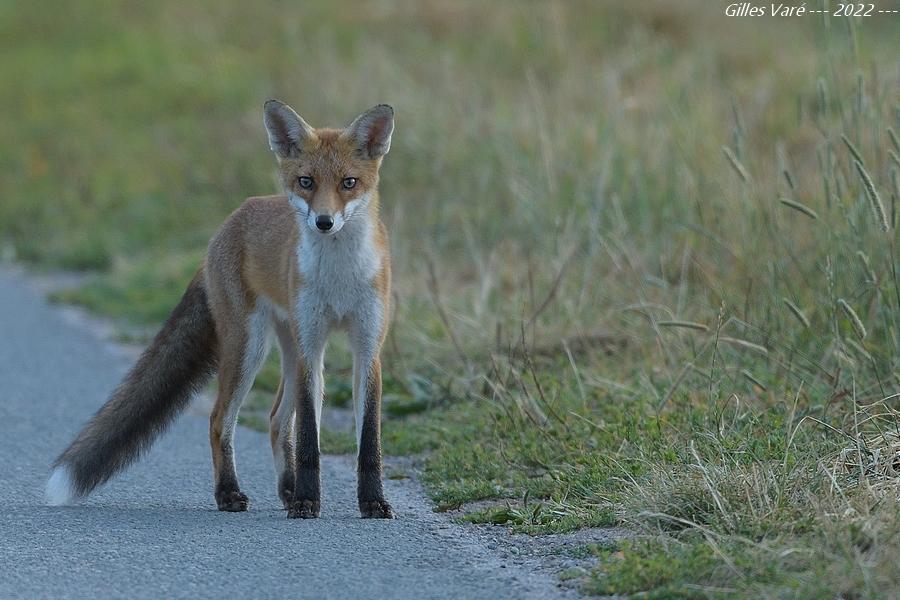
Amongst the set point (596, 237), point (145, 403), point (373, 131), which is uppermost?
point (373, 131)

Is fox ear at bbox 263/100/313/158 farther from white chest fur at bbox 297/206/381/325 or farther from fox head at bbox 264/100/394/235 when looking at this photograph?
white chest fur at bbox 297/206/381/325

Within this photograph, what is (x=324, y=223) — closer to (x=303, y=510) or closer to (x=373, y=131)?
(x=373, y=131)

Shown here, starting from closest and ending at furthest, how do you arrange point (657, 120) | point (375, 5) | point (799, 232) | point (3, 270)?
point (799, 232) → point (657, 120) → point (3, 270) → point (375, 5)

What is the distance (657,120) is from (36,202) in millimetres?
8710

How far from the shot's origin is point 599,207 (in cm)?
1052

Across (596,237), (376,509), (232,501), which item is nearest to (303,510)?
(376,509)

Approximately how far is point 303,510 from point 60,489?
118 centimetres

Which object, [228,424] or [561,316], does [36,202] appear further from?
[228,424]

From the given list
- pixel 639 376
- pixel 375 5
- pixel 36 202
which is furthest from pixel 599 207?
pixel 375 5

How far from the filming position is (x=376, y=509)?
20.7 feet

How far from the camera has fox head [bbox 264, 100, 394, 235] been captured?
6.42 metres

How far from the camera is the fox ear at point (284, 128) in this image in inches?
266

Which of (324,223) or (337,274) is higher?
(324,223)

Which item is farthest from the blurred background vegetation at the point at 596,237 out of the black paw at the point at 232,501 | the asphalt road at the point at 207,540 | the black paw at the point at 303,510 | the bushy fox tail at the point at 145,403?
the bushy fox tail at the point at 145,403
